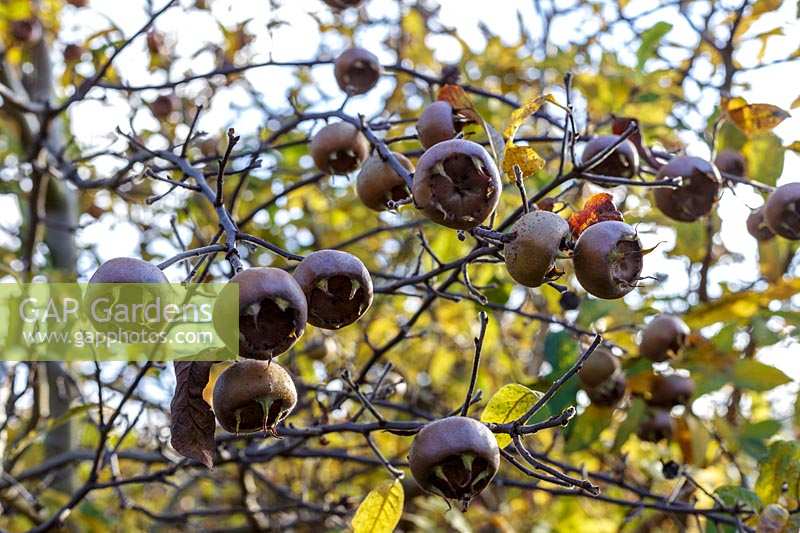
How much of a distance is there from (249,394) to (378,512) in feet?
1.49

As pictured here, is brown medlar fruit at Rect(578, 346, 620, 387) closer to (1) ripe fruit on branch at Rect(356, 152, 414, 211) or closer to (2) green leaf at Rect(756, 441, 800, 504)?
(2) green leaf at Rect(756, 441, 800, 504)

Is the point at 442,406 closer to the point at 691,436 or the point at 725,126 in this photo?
the point at 691,436

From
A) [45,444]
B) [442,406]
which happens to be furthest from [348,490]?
[45,444]

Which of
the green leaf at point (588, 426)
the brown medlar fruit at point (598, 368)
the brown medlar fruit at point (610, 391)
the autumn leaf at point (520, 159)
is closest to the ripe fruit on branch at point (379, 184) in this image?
the autumn leaf at point (520, 159)

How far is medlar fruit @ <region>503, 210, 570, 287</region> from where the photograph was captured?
3.48 ft

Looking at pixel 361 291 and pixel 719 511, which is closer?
pixel 361 291

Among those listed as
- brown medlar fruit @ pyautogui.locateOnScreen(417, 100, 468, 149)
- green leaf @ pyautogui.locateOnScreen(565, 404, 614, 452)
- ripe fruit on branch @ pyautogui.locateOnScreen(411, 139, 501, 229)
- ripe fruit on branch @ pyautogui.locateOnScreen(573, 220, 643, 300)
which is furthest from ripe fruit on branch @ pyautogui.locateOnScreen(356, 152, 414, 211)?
green leaf @ pyautogui.locateOnScreen(565, 404, 614, 452)

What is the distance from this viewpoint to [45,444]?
319cm

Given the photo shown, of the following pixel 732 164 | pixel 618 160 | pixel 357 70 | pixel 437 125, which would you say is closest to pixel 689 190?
pixel 618 160

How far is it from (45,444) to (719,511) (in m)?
2.62

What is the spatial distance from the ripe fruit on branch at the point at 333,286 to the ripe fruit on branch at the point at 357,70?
964mm

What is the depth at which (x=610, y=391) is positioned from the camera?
2082 millimetres

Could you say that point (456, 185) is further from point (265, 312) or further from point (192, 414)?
point (192, 414)

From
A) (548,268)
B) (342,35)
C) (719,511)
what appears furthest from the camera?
(342,35)
